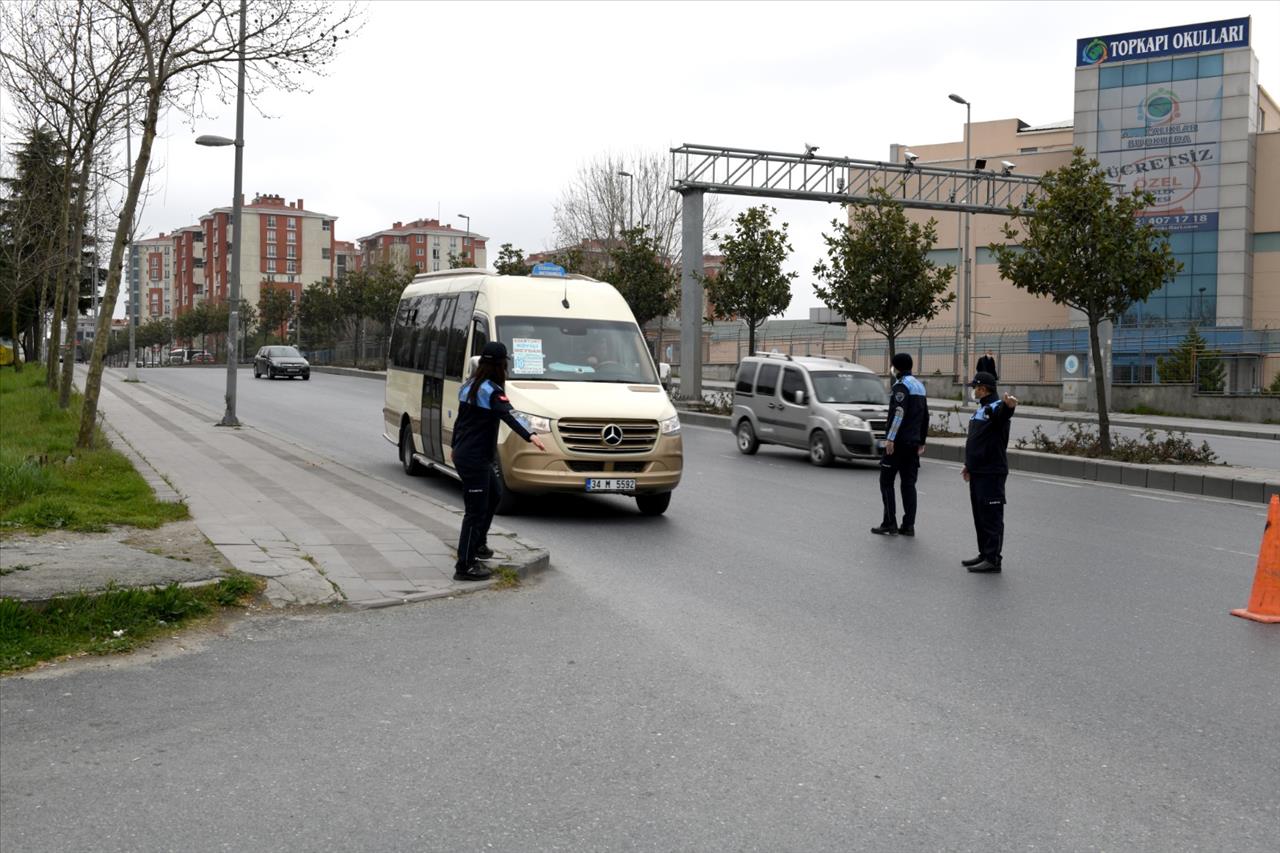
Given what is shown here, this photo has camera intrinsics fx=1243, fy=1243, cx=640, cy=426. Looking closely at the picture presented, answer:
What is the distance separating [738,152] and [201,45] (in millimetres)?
18353

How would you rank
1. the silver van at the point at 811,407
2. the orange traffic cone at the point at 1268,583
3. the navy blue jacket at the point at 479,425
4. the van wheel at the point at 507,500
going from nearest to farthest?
the orange traffic cone at the point at 1268,583 → the navy blue jacket at the point at 479,425 → the van wheel at the point at 507,500 → the silver van at the point at 811,407

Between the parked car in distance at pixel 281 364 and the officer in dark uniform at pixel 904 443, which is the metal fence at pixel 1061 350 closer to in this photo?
the parked car in distance at pixel 281 364

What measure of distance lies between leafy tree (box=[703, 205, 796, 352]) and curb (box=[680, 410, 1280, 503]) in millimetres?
11601

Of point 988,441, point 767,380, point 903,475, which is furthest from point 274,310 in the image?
point 988,441

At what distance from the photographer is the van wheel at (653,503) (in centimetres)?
1272

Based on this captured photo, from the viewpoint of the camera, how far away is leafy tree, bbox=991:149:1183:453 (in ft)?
64.2

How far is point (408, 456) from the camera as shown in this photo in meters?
16.0

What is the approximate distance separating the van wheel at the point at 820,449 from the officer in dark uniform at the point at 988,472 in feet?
30.5

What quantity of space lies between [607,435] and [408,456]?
4.86m

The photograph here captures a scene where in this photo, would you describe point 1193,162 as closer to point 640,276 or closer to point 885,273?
point 640,276

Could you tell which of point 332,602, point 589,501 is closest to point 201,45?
point 589,501

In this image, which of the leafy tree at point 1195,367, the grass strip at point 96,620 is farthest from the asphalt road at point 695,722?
the leafy tree at point 1195,367

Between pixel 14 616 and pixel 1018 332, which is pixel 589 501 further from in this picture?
pixel 1018 332

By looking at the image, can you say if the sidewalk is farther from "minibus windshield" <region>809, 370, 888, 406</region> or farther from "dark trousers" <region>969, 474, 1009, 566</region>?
"minibus windshield" <region>809, 370, 888, 406</region>
